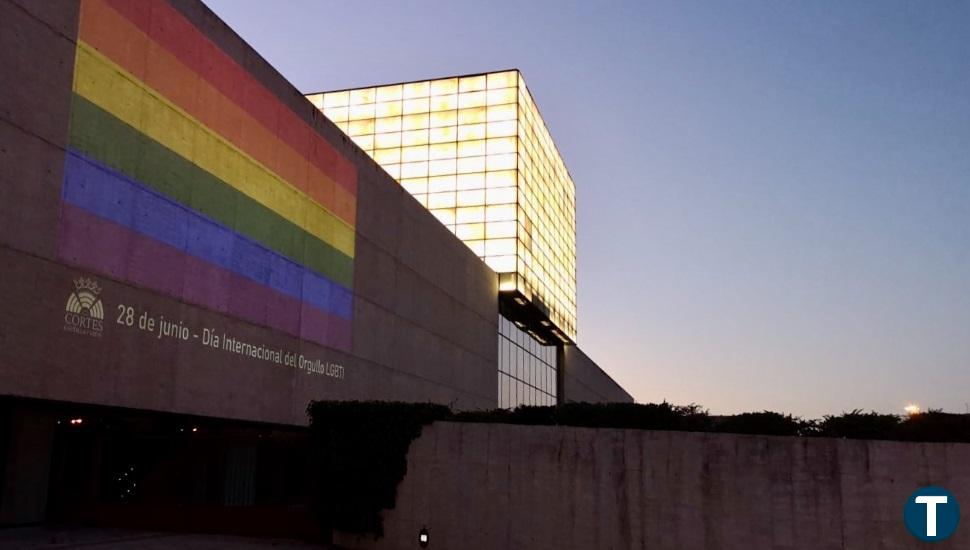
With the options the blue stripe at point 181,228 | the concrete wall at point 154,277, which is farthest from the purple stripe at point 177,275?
the blue stripe at point 181,228

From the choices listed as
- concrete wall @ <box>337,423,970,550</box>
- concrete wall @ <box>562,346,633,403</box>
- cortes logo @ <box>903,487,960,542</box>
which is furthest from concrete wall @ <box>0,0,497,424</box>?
concrete wall @ <box>562,346,633,403</box>

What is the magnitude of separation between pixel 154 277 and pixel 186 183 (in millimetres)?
3181

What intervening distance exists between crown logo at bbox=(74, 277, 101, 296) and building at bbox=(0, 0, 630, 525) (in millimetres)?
53

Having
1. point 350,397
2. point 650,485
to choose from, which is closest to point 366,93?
point 350,397

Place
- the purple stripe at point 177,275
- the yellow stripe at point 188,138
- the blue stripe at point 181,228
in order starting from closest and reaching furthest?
the purple stripe at point 177,275 < the blue stripe at point 181,228 < the yellow stripe at point 188,138

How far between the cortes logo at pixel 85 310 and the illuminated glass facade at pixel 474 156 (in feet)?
126

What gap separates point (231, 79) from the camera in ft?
90.2

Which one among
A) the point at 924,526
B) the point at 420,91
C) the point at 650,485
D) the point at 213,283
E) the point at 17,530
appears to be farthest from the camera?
the point at 420,91

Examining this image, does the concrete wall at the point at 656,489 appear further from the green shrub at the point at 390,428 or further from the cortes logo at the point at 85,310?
the cortes logo at the point at 85,310

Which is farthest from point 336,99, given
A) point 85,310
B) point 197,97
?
point 85,310

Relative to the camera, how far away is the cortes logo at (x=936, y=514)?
17.5 meters

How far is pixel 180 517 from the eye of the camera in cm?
2261

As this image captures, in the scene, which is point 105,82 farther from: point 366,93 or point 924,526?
point 366,93

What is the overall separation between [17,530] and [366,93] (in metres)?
49.2
